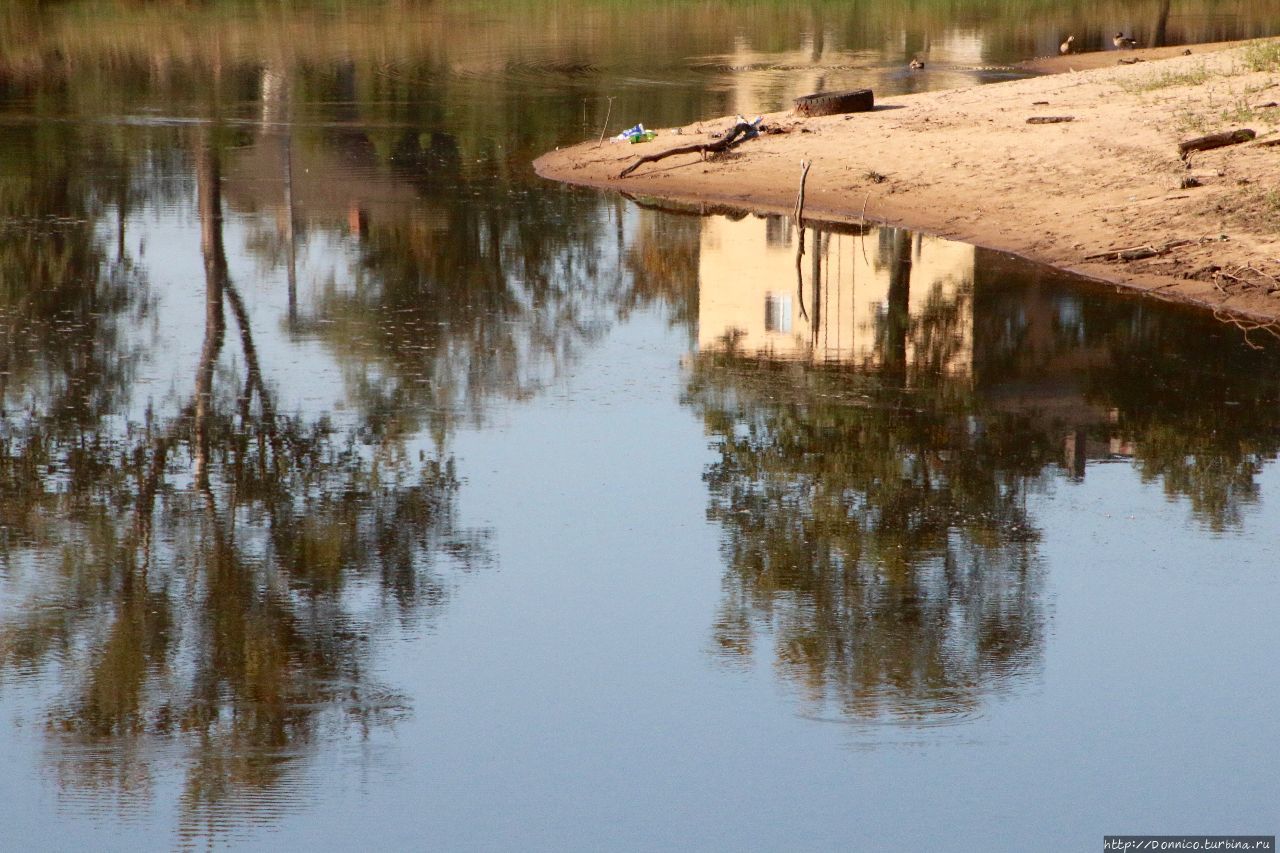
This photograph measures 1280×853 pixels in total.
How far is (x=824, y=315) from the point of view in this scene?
16.7 metres

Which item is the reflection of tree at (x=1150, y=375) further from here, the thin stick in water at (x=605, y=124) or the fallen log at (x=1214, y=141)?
the thin stick in water at (x=605, y=124)

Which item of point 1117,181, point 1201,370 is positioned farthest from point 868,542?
point 1117,181

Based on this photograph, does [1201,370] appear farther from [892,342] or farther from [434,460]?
[434,460]

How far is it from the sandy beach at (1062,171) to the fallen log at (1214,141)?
9cm

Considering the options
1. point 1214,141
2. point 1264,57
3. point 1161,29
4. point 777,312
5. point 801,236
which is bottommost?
point 777,312

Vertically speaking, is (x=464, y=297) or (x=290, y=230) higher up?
(x=290, y=230)

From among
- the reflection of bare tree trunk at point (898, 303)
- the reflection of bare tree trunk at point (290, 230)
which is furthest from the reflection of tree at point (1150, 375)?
the reflection of bare tree trunk at point (290, 230)

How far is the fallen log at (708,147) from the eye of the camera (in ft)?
78.7

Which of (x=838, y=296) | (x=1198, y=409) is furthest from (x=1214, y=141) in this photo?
(x=1198, y=409)

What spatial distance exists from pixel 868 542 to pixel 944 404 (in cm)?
334

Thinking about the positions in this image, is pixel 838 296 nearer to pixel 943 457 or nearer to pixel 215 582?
pixel 943 457

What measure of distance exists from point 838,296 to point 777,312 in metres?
0.80

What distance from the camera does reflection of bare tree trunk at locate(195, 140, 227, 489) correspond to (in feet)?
39.7

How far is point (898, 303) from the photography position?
1678cm
